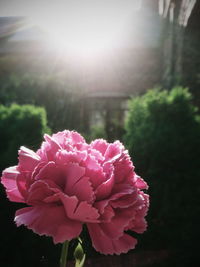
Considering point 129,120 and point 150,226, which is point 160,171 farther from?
point 129,120

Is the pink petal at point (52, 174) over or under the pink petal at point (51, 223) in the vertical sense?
over

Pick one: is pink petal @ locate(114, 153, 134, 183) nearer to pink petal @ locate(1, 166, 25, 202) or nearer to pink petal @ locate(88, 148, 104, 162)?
pink petal @ locate(88, 148, 104, 162)

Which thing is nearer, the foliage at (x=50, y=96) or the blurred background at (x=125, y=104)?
the blurred background at (x=125, y=104)

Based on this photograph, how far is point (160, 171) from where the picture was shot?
2703mm

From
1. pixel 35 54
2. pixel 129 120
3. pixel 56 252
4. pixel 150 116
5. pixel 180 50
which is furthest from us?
pixel 35 54

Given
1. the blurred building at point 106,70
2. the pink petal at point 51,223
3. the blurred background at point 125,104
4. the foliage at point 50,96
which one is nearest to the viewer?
the pink petal at point 51,223

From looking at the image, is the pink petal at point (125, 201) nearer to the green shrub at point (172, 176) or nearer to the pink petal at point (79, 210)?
the pink petal at point (79, 210)

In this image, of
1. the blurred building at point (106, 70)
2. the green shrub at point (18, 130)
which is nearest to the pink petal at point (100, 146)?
the green shrub at point (18, 130)

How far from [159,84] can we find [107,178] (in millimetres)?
9763

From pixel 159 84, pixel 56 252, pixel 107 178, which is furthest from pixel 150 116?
pixel 159 84

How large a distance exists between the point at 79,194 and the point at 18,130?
2.91m

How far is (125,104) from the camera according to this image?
10367 mm

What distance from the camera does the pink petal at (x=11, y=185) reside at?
70cm

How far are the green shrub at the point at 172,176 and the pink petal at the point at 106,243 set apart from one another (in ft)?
6.76
